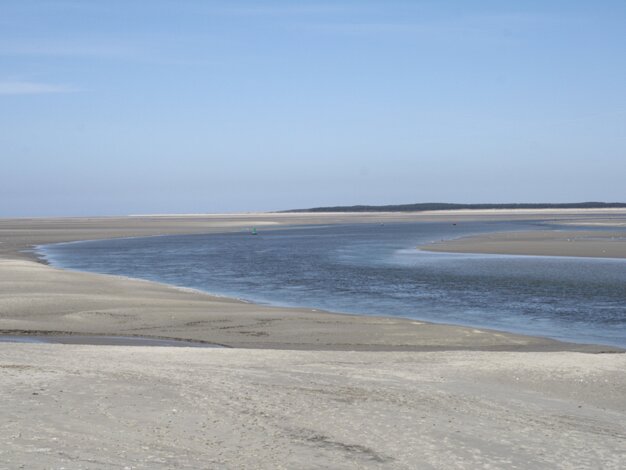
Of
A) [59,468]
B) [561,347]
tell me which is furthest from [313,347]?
[59,468]

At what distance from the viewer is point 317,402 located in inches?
484

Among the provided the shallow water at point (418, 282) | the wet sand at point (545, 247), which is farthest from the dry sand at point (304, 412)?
the wet sand at point (545, 247)

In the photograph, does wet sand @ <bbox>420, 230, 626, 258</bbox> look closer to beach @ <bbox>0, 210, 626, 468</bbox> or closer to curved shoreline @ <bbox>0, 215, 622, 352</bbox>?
curved shoreline @ <bbox>0, 215, 622, 352</bbox>

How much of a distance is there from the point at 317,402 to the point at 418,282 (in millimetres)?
25116

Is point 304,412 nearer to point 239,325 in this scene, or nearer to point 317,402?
point 317,402

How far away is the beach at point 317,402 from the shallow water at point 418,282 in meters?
4.44

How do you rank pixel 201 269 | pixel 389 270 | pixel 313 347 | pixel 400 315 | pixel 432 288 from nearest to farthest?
pixel 313 347
pixel 400 315
pixel 432 288
pixel 389 270
pixel 201 269

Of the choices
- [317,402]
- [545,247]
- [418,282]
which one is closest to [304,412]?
[317,402]

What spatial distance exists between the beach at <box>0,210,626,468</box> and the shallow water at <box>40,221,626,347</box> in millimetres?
4440

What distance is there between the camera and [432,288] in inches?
1356

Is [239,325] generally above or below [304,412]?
below

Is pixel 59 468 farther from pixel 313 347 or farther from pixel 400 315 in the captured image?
pixel 400 315

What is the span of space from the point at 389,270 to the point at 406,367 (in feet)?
89.1

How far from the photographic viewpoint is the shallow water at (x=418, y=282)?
2606 centimetres
